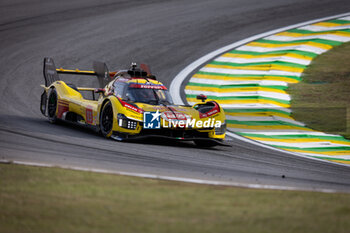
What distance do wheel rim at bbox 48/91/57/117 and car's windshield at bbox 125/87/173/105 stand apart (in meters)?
2.35

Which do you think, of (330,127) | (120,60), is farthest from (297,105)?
(120,60)

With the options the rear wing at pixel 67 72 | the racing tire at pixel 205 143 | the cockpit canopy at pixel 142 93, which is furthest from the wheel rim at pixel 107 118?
the rear wing at pixel 67 72

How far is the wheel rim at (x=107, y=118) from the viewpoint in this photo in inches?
441

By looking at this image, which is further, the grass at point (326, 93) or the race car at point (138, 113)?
the grass at point (326, 93)

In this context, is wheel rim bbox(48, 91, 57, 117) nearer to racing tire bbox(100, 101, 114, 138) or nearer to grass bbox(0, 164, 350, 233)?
racing tire bbox(100, 101, 114, 138)

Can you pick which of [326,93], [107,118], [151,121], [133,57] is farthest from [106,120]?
[133,57]

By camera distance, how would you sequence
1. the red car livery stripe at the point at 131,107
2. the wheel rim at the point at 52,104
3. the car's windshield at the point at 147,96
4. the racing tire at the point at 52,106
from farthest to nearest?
the wheel rim at the point at 52,104 < the racing tire at the point at 52,106 < the car's windshield at the point at 147,96 < the red car livery stripe at the point at 131,107

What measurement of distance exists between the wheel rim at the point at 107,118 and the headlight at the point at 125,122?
38cm

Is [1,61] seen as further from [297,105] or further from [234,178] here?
[234,178]

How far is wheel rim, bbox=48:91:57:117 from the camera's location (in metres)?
13.2

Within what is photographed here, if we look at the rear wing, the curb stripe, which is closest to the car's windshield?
the rear wing

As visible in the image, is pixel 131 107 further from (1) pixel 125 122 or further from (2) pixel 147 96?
(2) pixel 147 96

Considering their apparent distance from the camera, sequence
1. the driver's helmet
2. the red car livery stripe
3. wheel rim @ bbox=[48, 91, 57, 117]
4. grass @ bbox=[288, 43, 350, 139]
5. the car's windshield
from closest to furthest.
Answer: the red car livery stripe
the car's windshield
the driver's helmet
wheel rim @ bbox=[48, 91, 57, 117]
grass @ bbox=[288, 43, 350, 139]

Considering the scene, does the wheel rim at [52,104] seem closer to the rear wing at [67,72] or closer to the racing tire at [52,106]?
the racing tire at [52,106]
